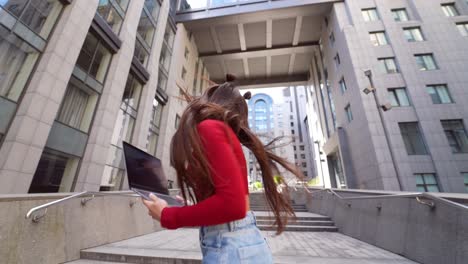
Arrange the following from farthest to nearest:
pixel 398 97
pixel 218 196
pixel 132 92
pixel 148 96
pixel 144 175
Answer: pixel 398 97 < pixel 148 96 < pixel 132 92 < pixel 144 175 < pixel 218 196

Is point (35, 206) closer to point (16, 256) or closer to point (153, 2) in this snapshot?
point (16, 256)

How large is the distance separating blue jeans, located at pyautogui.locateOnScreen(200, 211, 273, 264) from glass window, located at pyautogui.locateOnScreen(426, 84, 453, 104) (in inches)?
828

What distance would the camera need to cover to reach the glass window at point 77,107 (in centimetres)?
944

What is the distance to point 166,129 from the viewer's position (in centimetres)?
1756

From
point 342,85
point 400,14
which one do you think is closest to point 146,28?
point 342,85

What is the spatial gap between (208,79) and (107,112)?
9968mm

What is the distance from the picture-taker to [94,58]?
11273 millimetres

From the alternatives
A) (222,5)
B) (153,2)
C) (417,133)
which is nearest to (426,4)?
(417,133)

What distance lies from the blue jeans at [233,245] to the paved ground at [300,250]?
2.71 meters

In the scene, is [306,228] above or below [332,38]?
below

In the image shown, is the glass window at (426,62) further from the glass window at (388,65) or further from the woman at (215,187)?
the woman at (215,187)

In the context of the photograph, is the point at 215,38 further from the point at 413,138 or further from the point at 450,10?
the point at 450,10

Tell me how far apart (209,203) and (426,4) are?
27322 mm

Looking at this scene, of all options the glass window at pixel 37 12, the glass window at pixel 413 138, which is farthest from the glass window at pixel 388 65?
the glass window at pixel 37 12
